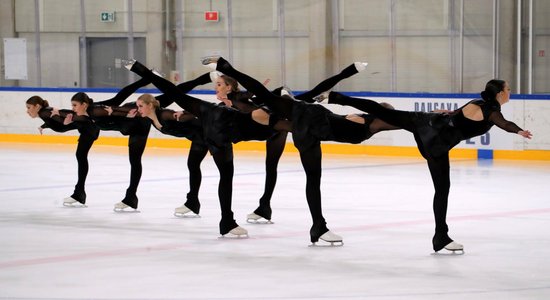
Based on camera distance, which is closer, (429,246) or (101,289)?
(101,289)

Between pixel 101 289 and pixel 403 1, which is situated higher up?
pixel 403 1

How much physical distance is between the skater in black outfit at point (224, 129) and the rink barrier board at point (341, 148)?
8936mm

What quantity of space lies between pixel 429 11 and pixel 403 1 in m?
0.52

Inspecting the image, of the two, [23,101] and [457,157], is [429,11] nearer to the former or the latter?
[457,157]

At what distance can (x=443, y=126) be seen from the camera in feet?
30.2

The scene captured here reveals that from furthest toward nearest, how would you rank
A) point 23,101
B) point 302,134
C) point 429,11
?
point 23,101 < point 429,11 < point 302,134

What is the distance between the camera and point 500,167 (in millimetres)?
17219

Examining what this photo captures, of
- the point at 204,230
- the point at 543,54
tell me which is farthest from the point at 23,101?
the point at 204,230

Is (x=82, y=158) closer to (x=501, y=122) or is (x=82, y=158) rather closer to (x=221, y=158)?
(x=221, y=158)

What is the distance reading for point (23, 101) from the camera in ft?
76.2

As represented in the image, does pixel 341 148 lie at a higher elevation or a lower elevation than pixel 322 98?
lower

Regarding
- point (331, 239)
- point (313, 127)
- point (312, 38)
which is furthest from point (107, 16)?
point (331, 239)

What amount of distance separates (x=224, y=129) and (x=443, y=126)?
210cm

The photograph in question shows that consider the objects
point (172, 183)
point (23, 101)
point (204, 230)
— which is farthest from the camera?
point (23, 101)
